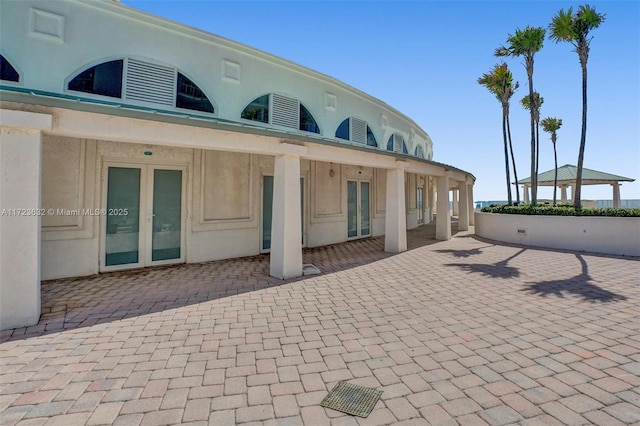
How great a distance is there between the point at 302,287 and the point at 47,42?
7.21 metres

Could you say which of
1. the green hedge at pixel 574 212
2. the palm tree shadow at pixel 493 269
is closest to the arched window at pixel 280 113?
the palm tree shadow at pixel 493 269

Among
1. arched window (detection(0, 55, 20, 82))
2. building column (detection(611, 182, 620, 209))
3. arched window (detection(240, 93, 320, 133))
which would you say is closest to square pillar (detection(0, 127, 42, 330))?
arched window (detection(0, 55, 20, 82))

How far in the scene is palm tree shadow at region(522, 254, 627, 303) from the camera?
5.16 metres

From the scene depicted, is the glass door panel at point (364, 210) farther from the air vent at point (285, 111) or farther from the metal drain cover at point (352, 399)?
the metal drain cover at point (352, 399)

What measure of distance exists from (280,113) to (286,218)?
14.8 ft

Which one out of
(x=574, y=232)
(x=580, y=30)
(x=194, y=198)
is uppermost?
(x=580, y=30)

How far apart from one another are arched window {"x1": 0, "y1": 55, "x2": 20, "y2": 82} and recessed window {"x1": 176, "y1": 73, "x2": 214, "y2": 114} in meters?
2.89

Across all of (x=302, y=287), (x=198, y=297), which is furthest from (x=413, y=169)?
(x=198, y=297)

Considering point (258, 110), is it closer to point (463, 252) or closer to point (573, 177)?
point (463, 252)

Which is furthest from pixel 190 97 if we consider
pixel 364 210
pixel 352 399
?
pixel 364 210

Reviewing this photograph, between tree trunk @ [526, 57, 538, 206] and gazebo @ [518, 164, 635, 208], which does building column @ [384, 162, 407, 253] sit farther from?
gazebo @ [518, 164, 635, 208]

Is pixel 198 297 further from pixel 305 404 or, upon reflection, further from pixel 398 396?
pixel 398 396

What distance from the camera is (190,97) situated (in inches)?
297

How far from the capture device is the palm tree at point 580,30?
419 inches
